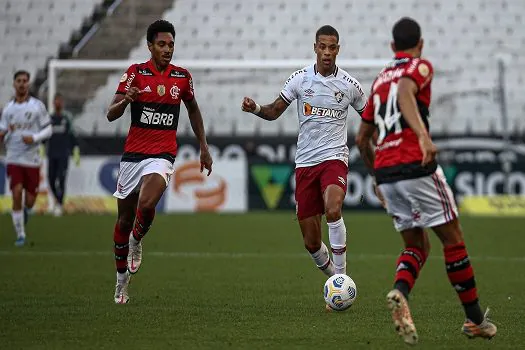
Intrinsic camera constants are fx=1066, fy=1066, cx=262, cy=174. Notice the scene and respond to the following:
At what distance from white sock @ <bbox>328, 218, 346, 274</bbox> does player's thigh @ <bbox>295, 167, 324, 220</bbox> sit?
367 millimetres

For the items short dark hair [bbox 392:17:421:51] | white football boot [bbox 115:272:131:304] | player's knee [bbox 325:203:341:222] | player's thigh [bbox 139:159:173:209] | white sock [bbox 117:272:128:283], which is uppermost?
short dark hair [bbox 392:17:421:51]

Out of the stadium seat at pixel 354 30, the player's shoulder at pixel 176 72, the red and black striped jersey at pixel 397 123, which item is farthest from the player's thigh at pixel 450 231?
the stadium seat at pixel 354 30

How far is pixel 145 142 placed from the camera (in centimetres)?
955

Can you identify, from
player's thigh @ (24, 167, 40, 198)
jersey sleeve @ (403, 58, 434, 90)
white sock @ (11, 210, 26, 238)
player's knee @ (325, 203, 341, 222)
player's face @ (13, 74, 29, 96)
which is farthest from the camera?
player's thigh @ (24, 167, 40, 198)

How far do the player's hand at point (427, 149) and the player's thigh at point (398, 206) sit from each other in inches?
15.9

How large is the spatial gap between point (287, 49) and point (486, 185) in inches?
271

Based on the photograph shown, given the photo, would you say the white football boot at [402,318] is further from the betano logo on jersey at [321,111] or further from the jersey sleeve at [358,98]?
the jersey sleeve at [358,98]

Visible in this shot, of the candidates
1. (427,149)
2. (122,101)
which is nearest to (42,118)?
(122,101)

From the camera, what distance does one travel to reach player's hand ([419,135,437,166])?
6.43m

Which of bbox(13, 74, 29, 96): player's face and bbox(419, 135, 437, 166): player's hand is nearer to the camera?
bbox(419, 135, 437, 166): player's hand

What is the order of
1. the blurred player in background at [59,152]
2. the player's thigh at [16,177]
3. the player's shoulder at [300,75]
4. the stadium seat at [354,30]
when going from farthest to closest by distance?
1. the stadium seat at [354,30]
2. the blurred player in background at [59,152]
3. the player's thigh at [16,177]
4. the player's shoulder at [300,75]

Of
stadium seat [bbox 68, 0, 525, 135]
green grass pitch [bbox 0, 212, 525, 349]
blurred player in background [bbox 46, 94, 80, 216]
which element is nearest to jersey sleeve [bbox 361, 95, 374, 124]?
green grass pitch [bbox 0, 212, 525, 349]

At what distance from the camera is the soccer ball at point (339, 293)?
870 cm

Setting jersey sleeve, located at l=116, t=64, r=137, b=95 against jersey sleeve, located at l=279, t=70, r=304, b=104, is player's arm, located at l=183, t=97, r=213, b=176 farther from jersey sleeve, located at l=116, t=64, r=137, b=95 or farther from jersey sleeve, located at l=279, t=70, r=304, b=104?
jersey sleeve, located at l=279, t=70, r=304, b=104
